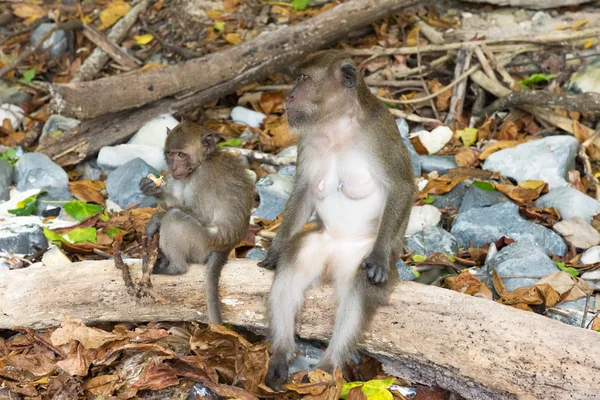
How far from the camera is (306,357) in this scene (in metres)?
4.57

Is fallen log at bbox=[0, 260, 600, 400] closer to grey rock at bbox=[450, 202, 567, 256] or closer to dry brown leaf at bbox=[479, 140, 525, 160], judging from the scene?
grey rock at bbox=[450, 202, 567, 256]

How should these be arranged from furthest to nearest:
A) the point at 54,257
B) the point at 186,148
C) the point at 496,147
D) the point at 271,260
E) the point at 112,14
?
the point at 112,14, the point at 496,147, the point at 54,257, the point at 186,148, the point at 271,260

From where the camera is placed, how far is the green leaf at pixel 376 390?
13.4 feet

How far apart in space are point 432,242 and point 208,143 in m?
1.74

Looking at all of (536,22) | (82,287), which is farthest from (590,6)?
(82,287)

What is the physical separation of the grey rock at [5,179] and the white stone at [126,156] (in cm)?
71

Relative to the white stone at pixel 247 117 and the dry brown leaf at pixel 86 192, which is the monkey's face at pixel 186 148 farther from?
the white stone at pixel 247 117

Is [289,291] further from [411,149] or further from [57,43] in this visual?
[57,43]

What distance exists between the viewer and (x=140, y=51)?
8.50 meters

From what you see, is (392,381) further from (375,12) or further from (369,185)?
(375,12)

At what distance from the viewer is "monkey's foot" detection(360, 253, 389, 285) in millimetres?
4145

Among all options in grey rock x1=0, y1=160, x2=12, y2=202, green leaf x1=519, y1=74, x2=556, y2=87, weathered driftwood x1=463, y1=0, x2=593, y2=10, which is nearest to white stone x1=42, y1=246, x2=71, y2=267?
grey rock x1=0, y1=160, x2=12, y2=202

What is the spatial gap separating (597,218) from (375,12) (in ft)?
9.57

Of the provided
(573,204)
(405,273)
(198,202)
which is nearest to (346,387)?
(405,273)
